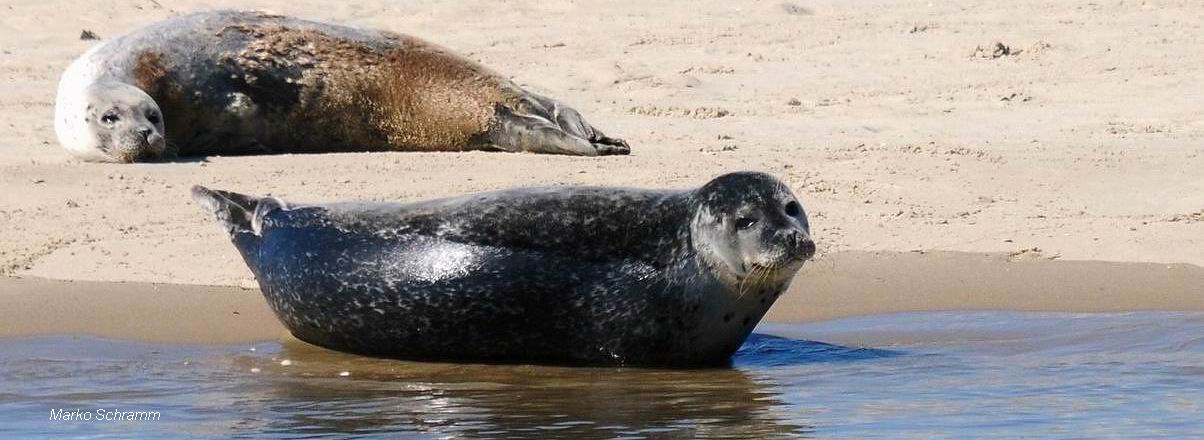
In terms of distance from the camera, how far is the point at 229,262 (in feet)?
24.0

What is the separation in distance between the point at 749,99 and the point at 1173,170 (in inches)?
130

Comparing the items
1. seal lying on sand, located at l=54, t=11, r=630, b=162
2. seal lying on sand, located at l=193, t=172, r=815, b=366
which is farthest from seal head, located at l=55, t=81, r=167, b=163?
seal lying on sand, located at l=193, t=172, r=815, b=366

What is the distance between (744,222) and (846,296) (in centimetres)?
123

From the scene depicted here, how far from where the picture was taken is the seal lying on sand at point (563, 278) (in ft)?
19.6

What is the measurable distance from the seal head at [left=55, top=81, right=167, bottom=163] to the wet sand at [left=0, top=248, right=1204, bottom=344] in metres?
2.59

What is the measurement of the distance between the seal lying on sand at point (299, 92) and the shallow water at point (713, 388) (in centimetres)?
396

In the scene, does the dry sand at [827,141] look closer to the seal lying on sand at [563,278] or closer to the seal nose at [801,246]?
the seal lying on sand at [563,278]

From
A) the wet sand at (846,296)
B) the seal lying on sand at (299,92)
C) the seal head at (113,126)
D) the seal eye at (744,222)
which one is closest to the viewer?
the seal eye at (744,222)

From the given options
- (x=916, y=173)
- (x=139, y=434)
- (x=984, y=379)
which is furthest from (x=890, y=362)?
(x=916, y=173)

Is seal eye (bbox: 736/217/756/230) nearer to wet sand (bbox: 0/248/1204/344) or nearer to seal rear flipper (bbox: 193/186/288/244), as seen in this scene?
wet sand (bbox: 0/248/1204/344)

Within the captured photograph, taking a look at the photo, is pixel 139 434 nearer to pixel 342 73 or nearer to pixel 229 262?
pixel 229 262

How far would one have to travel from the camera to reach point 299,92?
419 inches

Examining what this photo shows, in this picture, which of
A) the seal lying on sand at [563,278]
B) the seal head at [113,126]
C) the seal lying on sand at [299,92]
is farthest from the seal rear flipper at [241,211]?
the seal lying on sand at [299,92]

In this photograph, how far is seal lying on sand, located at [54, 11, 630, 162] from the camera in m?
10.3
